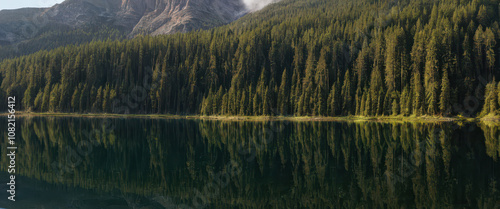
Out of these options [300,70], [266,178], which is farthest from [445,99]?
[266,178]

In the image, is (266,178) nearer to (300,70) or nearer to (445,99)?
(445,99)

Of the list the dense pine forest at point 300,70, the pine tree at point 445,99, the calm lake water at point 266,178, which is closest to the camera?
the calm lake water at point 266,178

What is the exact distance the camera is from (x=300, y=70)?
13662cm

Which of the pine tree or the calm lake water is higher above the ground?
the pine tree

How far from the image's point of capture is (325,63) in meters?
125

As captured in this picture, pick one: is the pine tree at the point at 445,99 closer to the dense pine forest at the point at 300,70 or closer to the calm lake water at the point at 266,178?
the dense pine forest at the point at 300,70

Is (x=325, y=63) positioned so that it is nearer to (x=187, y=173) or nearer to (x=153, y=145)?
(x=153, y=145)

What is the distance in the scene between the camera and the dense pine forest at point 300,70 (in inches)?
3979

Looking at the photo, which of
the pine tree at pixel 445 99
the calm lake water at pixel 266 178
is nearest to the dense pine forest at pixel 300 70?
the pine tree at pixel 445 99

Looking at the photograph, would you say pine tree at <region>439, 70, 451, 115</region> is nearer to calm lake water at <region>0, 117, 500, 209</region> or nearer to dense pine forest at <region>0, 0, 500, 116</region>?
dense pine forest at <region>0, 0, 500, 116</region>

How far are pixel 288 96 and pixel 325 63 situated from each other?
67.1ft

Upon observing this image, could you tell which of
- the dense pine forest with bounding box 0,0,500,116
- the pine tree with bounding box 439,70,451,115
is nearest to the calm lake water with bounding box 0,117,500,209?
the pine tree with bounding box 439,70,451,115

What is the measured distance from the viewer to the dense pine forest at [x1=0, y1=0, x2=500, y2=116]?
3979 inches

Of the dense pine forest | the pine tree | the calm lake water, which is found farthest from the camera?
the dense pine forest
